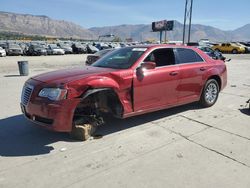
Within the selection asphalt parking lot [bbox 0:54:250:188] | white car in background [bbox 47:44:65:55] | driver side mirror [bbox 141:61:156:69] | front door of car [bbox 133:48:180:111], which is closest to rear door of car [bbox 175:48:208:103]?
front door of car [bbox 133:48:180:111]

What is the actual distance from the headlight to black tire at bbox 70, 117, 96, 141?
0.69 m

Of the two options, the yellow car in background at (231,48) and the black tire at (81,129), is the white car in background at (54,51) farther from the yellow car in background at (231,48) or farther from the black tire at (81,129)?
the black tire at (81,129)

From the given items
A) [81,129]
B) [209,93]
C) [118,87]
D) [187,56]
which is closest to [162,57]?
[187,56]

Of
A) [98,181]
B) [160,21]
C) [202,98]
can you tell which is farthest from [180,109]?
[160,21]

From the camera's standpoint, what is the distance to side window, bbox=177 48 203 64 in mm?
5913

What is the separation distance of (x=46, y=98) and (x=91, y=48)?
38.4m

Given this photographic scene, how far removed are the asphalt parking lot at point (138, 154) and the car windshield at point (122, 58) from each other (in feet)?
3.96

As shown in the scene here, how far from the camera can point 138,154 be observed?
4.02 metres

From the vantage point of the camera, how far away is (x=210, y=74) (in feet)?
21.0

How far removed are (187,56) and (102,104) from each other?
247cm

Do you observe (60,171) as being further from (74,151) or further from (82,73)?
(82,73)

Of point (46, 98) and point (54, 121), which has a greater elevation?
point (46, 98)

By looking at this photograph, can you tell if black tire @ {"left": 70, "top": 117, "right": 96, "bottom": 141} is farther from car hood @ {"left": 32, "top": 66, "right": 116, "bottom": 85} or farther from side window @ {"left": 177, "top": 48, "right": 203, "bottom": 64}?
side window @ {"left": 177, "top": 48, "right": 203, "bottom": 64}

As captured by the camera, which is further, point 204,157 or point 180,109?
point 180,109
